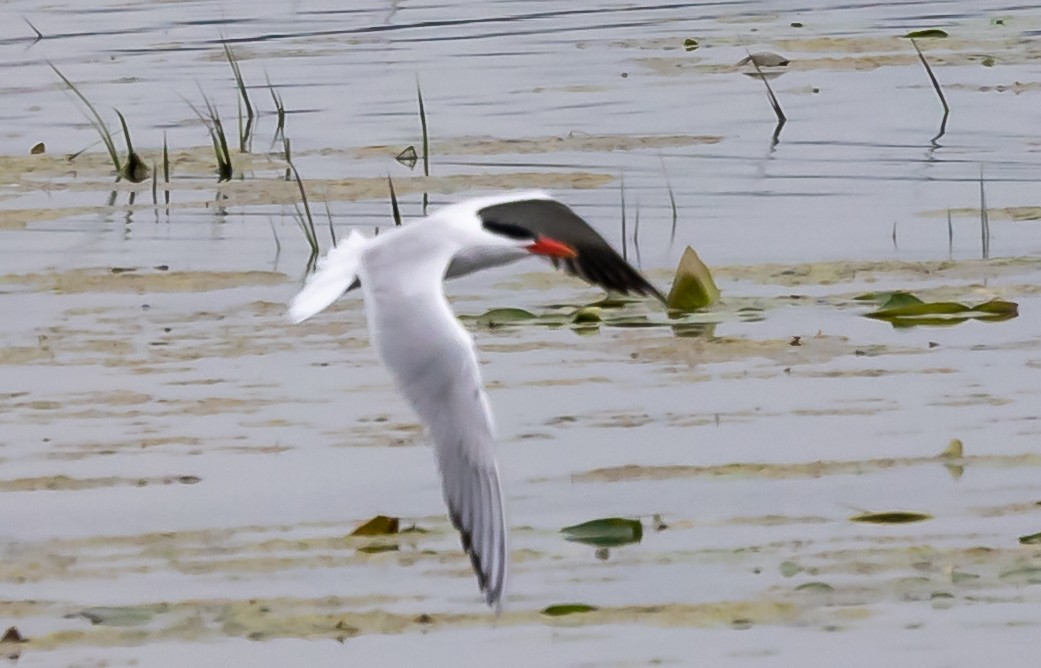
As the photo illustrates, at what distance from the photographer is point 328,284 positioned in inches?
244

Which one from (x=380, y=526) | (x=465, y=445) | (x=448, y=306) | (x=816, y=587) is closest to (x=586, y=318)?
(x=448, y=306)

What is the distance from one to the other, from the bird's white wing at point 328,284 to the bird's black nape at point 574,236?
1.72ft

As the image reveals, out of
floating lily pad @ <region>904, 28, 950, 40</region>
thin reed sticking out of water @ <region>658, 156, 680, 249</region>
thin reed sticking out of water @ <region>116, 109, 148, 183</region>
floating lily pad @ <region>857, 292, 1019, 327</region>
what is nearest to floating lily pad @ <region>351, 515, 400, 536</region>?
floating lily pad @ <region>857, 292, 1019, 327</region>

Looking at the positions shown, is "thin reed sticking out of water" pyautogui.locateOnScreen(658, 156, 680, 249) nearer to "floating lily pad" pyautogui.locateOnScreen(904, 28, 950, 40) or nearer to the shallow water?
the shallow water

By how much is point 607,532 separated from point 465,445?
0.83 meters

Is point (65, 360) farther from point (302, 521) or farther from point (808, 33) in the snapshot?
point (808, 33)

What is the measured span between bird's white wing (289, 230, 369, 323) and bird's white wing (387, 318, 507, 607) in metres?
0.62

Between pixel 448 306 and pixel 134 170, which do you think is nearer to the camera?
pixel 448 306

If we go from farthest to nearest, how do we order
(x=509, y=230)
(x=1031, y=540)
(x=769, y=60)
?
(x=769, y=60) → (x=509, y=230) → (x=1031, y=540)

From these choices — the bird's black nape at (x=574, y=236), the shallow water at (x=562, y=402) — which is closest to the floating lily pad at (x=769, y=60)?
the shallow water at (x=562, y=402)

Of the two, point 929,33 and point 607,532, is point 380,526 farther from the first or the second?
point 929,33

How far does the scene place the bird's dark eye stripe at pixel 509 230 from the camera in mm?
6699

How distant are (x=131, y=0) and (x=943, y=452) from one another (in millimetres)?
16072

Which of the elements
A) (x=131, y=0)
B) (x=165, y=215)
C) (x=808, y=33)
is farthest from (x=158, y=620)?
(x=131, y=0)
